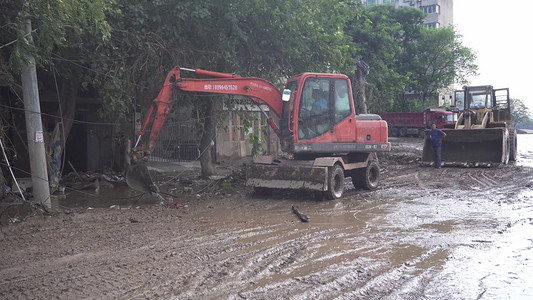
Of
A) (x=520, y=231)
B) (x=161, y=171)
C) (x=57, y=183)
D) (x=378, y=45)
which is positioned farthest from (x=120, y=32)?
(x=378, y=45)

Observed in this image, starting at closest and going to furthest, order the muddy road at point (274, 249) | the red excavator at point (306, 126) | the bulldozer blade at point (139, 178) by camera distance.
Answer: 1. the muddy road at point (274, 249)
2. the bulldozer blade at point (139, 178)
3. the red excavator at point (306, 126)

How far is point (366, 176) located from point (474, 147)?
700 centimetres

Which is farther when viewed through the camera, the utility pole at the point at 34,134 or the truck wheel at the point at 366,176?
the truck wheel at the point at 366,176

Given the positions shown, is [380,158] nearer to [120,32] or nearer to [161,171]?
[161,171]

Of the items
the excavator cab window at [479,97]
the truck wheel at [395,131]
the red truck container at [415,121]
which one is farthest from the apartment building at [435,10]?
the excavator cab window at [479,97]

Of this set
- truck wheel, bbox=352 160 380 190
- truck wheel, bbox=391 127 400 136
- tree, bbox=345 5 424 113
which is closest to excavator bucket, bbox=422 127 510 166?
truck wheel, bbox=352 160 380 190

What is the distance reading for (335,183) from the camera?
461 inches

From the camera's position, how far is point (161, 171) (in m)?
17.8

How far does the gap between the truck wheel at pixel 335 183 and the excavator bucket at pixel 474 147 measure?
788 cm

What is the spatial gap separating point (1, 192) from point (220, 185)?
5.48 meters

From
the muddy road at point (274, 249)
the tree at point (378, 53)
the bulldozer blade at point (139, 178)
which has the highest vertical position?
the tree at point (378, 53)

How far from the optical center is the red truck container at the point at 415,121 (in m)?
37.3

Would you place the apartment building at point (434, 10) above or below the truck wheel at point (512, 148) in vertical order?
above

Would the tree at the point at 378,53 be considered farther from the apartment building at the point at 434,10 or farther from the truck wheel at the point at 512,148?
the apartment building at the point at 434,10
